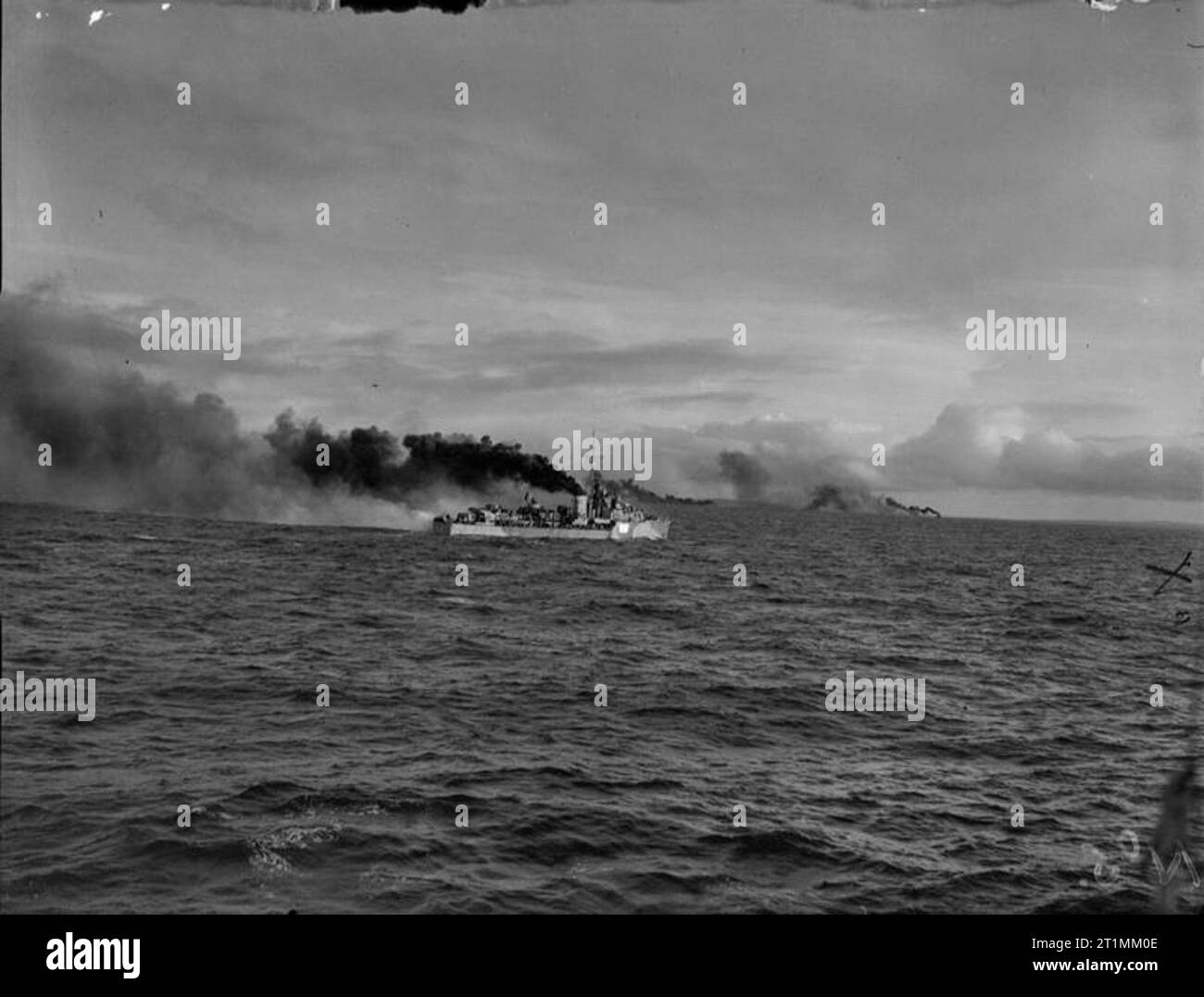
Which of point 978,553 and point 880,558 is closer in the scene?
point 880,558

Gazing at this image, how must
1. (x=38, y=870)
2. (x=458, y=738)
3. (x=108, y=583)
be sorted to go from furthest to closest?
(x=108, y=583) → (x=458, y=738) → (x=38, y=870)

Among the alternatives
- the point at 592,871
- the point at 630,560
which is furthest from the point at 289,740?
the point at 630,560

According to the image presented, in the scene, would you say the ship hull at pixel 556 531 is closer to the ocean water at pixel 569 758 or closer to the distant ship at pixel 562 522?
the distant ship at pixel 562 522

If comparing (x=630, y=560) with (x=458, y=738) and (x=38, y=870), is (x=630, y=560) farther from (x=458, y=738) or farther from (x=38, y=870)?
(x=38, y=870)

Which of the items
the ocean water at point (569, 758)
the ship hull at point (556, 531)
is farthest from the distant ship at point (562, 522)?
the ocean water at point (569, 758)

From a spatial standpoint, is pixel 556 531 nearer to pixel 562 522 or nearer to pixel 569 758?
pixel 562 522

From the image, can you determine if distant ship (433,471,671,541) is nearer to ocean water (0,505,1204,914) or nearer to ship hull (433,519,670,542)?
ship hull (433,519,670,542)

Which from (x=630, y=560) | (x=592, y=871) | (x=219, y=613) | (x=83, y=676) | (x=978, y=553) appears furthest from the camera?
(x=978, y=553)
